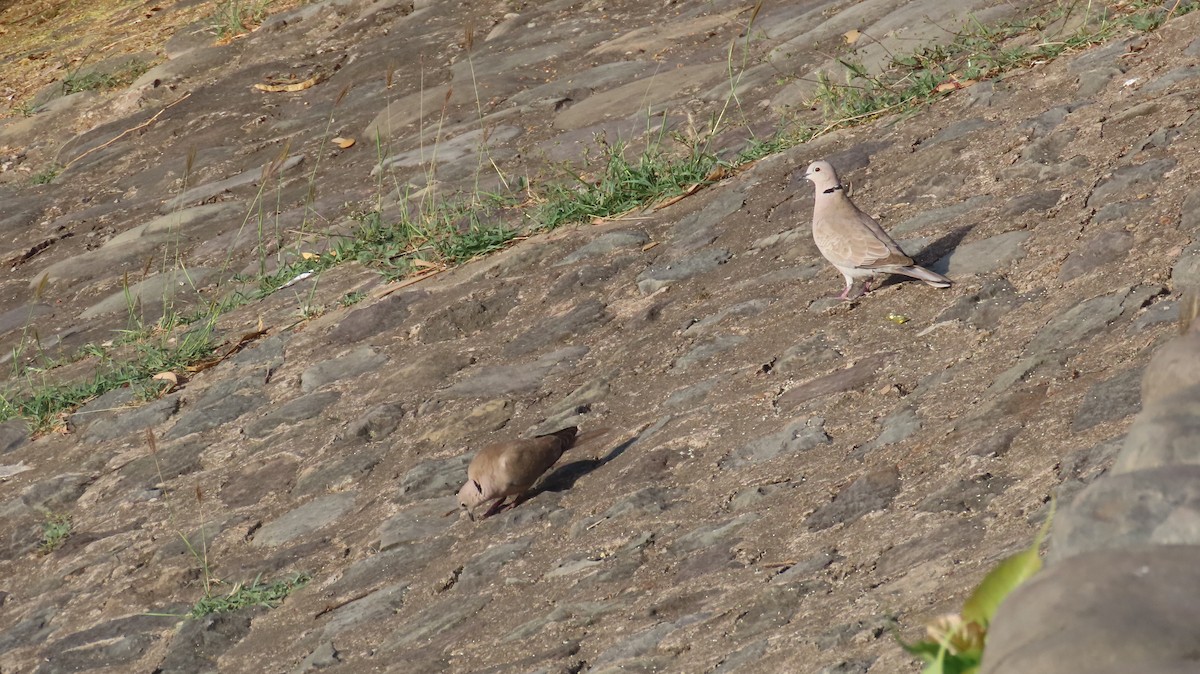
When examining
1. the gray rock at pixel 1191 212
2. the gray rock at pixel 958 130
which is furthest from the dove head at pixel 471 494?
the gray rock at pixel 958 130

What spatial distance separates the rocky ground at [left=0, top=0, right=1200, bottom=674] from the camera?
312 centimetres

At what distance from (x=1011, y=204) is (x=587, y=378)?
5.04 ft

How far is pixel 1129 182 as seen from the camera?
4.23m

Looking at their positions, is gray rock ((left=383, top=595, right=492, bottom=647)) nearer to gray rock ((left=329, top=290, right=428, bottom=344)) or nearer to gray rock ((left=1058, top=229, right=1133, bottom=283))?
gray rock ((left=1058, top=229, right=1133, bottom=283))

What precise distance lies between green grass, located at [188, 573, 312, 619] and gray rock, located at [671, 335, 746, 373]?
1373mm

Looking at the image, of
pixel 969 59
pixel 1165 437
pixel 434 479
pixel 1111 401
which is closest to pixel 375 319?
pixel 434 479

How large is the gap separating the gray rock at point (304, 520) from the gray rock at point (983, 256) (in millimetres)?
2095

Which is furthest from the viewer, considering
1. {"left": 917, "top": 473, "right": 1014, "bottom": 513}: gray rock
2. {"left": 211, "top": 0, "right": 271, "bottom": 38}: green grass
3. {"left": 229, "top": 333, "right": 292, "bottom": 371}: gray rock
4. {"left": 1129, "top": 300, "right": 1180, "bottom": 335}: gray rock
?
{"left": 211, "top": 0, "right": 271, "bottom": 38}: green grass

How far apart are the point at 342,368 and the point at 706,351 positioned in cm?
169

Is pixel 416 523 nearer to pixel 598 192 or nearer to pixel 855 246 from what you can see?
pixel 855 246

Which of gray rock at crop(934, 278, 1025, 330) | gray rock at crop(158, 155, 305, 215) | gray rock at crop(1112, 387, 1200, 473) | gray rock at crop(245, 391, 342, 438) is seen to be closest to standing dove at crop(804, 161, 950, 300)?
gray rock at crop(934, 278, 1025, 330)

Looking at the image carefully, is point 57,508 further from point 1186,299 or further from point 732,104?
point 1186,299

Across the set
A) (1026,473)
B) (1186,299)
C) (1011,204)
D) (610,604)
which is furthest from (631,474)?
(1186,299)

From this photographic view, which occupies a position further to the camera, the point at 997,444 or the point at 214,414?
the point at 214,414
